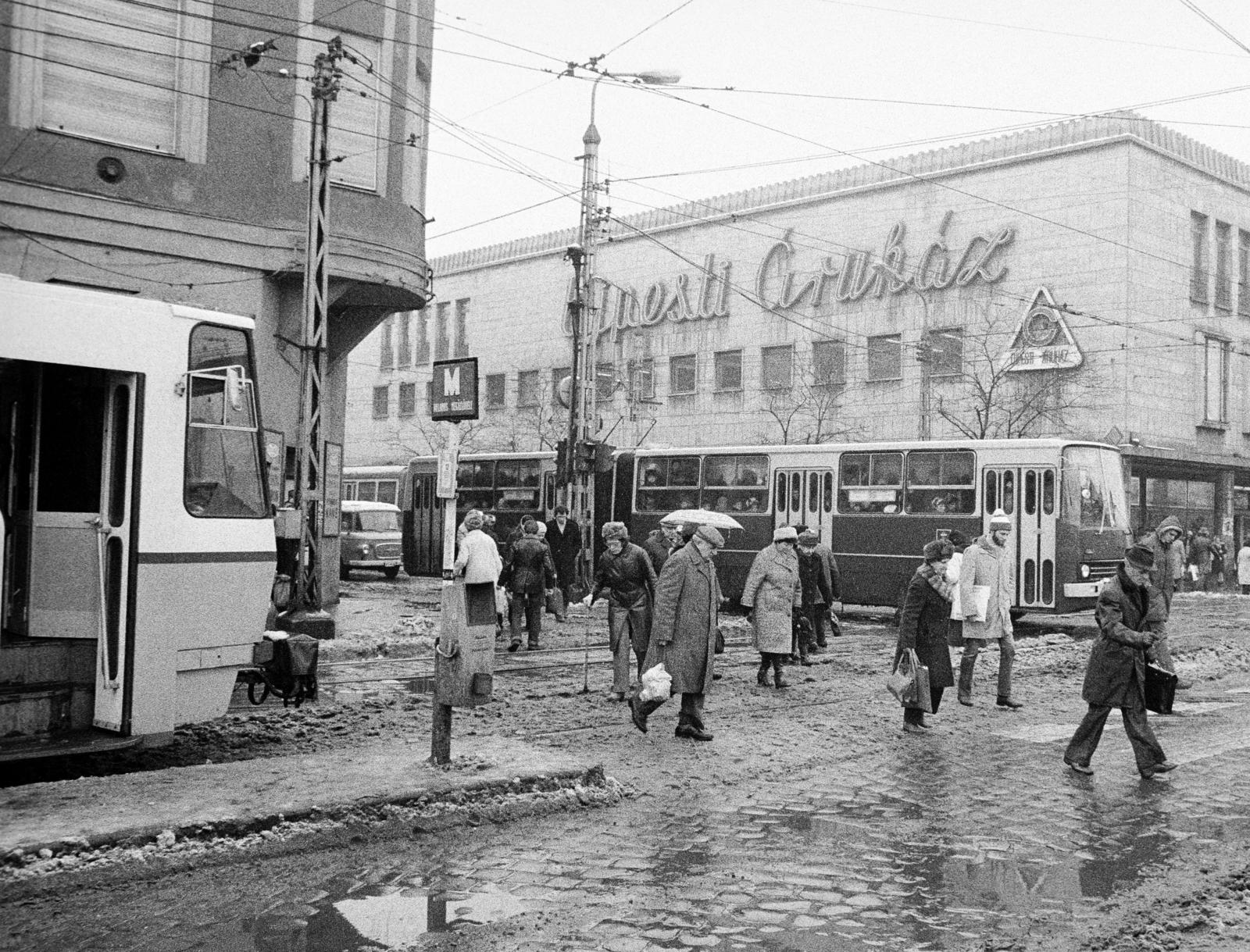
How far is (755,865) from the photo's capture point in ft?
22.0

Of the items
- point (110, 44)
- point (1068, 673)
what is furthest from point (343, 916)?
point (110, 44)

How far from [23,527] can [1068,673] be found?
1218cm

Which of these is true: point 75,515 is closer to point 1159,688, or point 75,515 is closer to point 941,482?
point 1159,688

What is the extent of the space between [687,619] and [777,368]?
37.8m

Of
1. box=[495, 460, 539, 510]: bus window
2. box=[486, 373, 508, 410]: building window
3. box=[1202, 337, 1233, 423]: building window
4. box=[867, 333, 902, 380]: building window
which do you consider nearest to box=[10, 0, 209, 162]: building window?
box=[495, 460, 539, 510]: bus window

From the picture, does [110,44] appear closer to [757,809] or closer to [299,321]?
[299,321]

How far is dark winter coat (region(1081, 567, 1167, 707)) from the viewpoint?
8789mm

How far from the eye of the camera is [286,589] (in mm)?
9406

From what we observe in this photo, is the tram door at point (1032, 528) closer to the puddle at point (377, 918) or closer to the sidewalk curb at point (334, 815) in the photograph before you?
the sidewalk curb at point (334, 815)

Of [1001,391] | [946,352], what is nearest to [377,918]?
[1001,391]

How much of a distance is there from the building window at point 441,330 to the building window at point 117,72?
42998 mm

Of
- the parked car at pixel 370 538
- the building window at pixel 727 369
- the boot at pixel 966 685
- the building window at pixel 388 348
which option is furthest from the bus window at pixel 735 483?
the building window at pixel 388 348

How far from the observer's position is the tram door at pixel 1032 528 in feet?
68.7

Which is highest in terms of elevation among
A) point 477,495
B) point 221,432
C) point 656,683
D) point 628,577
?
point 221,432
